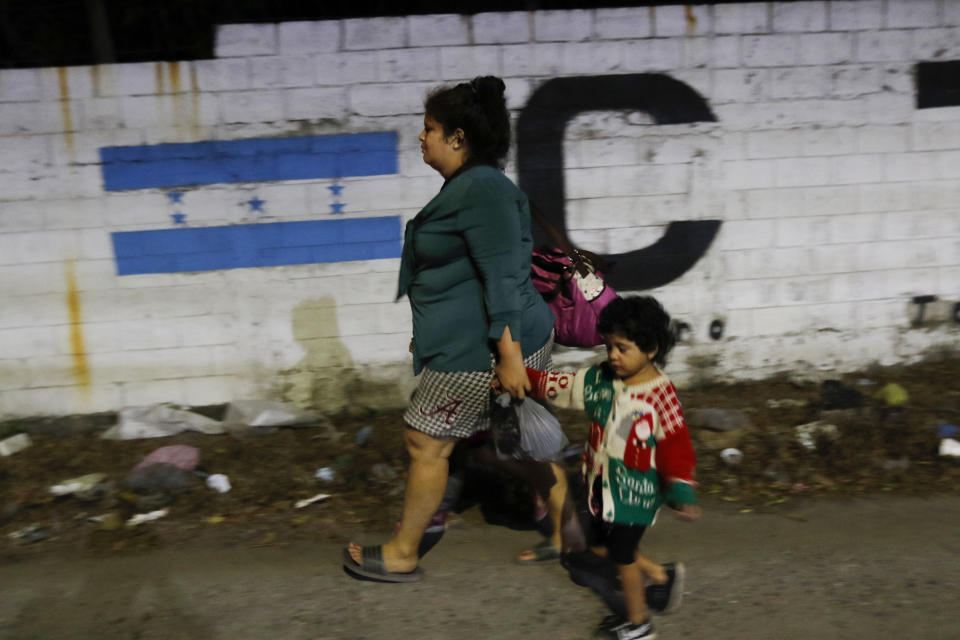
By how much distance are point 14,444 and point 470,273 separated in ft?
9.12

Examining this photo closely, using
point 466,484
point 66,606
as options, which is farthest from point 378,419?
point 66,606

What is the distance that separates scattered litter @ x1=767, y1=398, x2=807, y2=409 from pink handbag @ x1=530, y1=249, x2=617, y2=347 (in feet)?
5.79

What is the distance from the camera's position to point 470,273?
295 centimetres

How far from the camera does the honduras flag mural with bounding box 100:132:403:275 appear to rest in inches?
179

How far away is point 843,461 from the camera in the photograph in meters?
4.14

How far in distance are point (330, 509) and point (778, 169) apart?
2.89 meters

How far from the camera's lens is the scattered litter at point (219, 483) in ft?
13.3

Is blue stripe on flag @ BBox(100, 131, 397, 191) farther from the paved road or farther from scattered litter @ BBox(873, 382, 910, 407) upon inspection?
scattered litter @ BBox(873, 382, 910, 407)

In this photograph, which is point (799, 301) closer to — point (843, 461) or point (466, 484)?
point (843, 461)

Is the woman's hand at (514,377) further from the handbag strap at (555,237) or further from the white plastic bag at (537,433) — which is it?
the handbag strap at (555,237)

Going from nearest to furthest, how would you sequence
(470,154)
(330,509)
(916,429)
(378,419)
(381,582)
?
(470,154)
(381,582)
(330,509)
(916,429)
(378,419)

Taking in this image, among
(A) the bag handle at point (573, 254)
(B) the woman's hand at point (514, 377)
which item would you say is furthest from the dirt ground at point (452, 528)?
(A) the bag handle at point (573, 254)

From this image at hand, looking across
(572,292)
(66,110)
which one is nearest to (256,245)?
(66,110)

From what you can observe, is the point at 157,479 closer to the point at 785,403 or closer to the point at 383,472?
the point at 383,472
